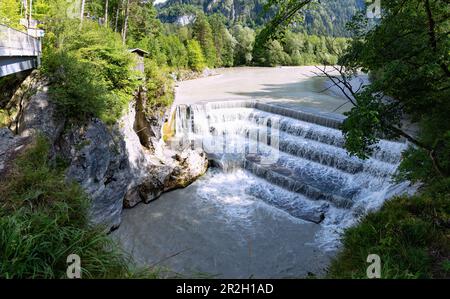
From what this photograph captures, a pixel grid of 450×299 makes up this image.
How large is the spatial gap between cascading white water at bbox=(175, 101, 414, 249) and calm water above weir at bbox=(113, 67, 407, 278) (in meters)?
0.04

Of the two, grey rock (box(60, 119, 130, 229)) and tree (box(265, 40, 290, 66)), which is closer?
grey rock (box(60, 119, 130, 229))

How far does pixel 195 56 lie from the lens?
47031 millimetres

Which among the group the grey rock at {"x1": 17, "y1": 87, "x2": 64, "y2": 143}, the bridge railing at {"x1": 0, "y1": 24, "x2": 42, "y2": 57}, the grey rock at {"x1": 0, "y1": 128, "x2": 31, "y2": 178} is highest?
the bridge railing at {"x1": 0, "y1": 24, "x2": 42, "y2": 57}

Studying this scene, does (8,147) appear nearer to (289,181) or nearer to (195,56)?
(289,181)

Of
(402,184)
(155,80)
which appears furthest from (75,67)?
(402,184)

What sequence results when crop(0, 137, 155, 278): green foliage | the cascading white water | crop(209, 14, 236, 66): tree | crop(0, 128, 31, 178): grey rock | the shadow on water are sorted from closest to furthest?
crop(0, 137, 155, 278): green foliage < crop(0, 128, 31, 178): grey rock < the cascading white water < the shadow on water < crop(209, 14, 236, 66): tree

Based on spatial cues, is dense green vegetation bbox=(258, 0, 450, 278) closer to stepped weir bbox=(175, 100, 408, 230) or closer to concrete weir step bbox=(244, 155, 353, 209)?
stepped weir bbox=(175, 100, 408, 230)

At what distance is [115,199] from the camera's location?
11312 mm

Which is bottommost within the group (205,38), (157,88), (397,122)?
(397,122)

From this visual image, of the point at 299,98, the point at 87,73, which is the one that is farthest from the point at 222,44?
the point at 87,73

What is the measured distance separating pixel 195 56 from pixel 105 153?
3870cm

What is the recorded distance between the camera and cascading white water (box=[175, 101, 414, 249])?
11930 mm

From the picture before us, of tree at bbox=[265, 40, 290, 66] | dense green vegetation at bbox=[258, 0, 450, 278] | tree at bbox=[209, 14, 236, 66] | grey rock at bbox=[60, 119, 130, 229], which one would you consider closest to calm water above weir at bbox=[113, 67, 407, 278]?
grey rock at bbox=[60, 119, 130, 229]
